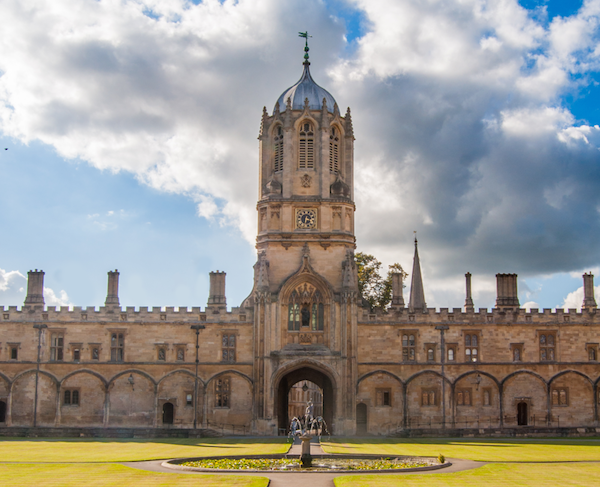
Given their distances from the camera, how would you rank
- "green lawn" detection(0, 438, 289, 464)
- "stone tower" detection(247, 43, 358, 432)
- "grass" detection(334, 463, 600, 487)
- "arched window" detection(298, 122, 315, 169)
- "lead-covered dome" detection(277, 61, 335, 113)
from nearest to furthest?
"grass" detection(334, 463, 600, 487) → "green lawn" detection(0, 438, 289, 464) → "stone tower" detection(247, 43, 358, 432) → "arched window" detection(298, 122, 315, 169) → "lead-covered dome" detection(277, 61, 335, 113)

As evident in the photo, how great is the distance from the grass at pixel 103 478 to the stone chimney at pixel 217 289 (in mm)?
27110

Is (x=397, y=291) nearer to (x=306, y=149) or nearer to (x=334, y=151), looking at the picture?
(x=334, y=151)

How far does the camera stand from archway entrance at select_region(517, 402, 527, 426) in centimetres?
4844

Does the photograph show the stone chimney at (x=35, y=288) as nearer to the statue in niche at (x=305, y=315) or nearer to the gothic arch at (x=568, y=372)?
the statue in niche at (x=305, y=315)

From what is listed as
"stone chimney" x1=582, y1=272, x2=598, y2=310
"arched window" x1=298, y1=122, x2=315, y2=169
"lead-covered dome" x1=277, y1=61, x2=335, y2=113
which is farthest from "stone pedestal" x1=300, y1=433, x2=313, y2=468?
"stone chimney" x1=582, y1=272, x2=598, y2=310

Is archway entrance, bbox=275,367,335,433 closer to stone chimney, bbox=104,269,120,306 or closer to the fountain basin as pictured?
stone chimney, bbox=104,269,120,306

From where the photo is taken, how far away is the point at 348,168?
52.3m

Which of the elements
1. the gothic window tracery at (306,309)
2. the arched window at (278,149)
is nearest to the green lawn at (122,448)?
the gothic window tracery at (306,309)

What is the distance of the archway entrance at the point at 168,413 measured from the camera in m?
48.4

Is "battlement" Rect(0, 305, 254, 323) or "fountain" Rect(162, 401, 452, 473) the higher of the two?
"battlement" Rect(0, 305, 254, 323)

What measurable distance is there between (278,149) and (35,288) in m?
19.3

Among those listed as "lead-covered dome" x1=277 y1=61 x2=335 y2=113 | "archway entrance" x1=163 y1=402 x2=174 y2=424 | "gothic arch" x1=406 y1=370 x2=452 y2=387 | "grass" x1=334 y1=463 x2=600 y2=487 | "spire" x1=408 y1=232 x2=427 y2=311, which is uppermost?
"lead-covered dome" x1=277 y1=61 x2=335 y2=113

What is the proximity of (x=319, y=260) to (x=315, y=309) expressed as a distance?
10.7ft

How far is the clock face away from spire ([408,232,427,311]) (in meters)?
20.2
